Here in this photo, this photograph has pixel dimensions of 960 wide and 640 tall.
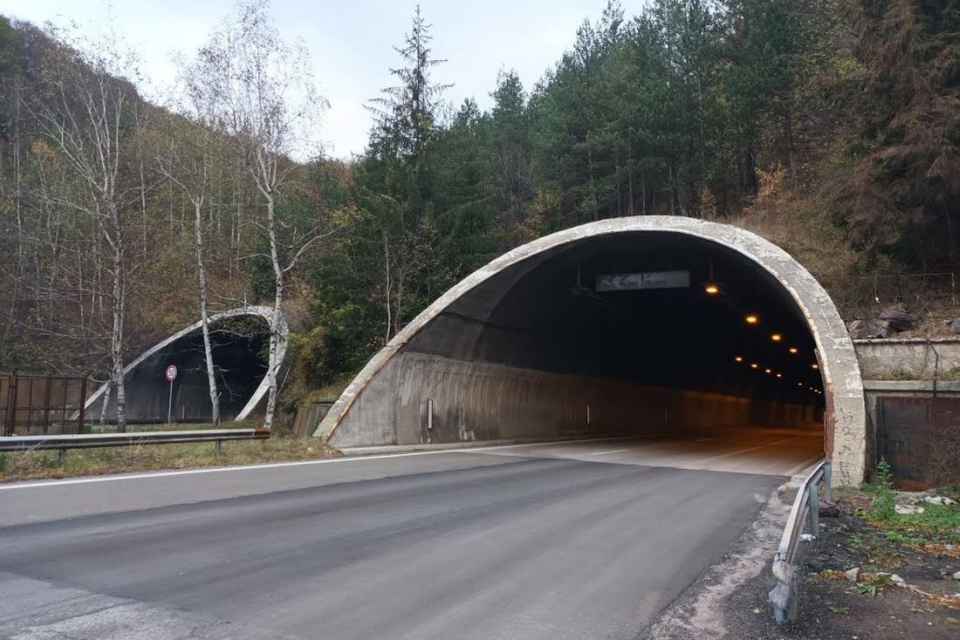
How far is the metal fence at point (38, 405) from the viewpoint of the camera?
18.8 m

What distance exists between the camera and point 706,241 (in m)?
18.9

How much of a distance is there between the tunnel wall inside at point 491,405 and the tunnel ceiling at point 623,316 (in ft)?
1.80

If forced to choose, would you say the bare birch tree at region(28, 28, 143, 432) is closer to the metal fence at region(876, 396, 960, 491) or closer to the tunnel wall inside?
the tunnel wall inside

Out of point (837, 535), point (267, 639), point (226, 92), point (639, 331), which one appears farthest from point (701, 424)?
point (267, 639)

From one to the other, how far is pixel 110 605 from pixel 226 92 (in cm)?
2057

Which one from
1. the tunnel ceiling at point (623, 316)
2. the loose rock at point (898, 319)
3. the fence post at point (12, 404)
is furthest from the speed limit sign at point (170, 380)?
the loose rock at point (898, 319)

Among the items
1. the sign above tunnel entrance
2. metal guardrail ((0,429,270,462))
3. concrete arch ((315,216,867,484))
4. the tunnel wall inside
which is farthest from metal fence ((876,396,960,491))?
metal guardrail ((0,429,270,462))

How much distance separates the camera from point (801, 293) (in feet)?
54.2

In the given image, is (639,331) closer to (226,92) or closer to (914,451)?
(914,451)

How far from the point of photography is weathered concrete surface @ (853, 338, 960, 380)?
16.0m

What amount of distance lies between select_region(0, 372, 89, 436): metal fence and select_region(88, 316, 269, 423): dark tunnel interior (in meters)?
3.03

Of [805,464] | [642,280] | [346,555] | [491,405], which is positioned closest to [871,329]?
[805,464]

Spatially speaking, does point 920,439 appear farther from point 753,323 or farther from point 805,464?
point 753,323

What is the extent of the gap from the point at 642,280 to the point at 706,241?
4942 millimetres
